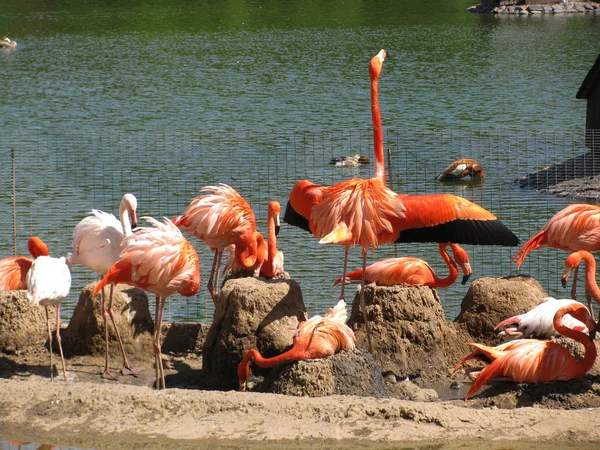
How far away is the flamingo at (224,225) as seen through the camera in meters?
6.46

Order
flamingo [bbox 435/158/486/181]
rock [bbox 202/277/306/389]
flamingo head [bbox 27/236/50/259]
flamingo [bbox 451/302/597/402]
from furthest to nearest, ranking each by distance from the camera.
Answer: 1. flamingo [bbox 435/158/486/181]
2. flamingo head [bbox 27/236/50/259]
3. rock [bbox 202/277/306/389]
4. flamingo [bbox 451/302/597/402]

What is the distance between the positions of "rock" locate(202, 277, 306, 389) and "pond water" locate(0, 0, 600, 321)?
1.25m

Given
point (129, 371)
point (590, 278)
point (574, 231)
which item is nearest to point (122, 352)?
point (129, 371)

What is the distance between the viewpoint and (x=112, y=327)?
6.37 m

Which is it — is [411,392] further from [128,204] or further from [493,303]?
[128,204]

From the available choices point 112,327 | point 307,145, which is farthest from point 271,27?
point 112,327

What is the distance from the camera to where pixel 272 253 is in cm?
642

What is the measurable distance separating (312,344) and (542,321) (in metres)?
1.45

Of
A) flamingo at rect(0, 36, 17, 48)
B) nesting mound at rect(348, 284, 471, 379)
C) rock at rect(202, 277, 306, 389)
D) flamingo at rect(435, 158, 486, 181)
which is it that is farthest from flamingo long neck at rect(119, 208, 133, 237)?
flamingo at rect(0, 36, 17, 48)

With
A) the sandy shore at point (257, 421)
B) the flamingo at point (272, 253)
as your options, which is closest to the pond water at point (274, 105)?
the flamingo at point (272, 253)

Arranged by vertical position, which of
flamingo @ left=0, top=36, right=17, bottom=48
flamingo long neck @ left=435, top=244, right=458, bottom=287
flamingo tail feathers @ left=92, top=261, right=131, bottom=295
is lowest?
flamingo long neck @ left=435, top=244, right=458, bottom=287

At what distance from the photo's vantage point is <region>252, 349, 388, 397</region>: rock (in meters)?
5.27

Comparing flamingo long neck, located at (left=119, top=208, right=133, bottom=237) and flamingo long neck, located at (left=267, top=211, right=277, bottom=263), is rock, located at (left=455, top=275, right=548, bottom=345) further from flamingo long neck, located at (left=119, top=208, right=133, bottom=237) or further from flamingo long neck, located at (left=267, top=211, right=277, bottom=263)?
flamingo long neck, located at (left=119, top=208, right=133, bottom=237)

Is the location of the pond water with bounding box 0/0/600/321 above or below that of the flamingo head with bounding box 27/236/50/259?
above
